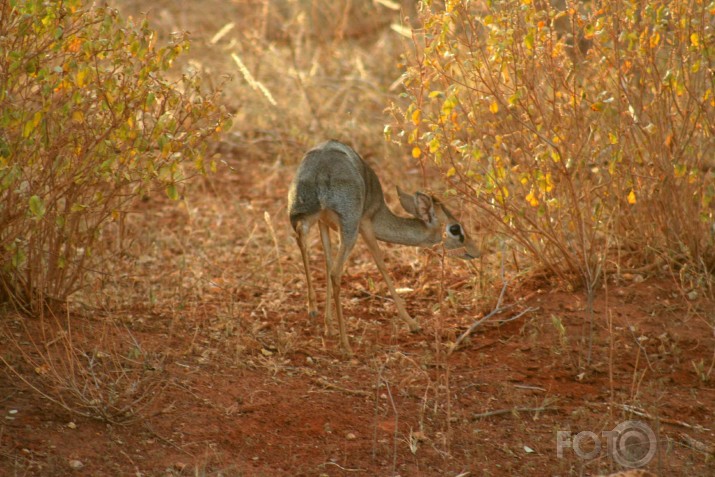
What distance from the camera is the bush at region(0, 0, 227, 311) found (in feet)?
17.2

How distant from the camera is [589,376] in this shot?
618 centimetres

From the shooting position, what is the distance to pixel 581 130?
265 inches

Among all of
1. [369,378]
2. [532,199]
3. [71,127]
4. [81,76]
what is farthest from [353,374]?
[81,76]

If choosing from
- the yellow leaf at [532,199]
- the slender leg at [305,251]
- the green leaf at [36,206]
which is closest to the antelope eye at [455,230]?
the yellow leaf at [532,199]

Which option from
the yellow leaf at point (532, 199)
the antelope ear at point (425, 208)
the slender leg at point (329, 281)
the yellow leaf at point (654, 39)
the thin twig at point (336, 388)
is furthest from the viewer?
the antelope ear at point (425, 208)

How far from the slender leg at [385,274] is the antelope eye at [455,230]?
59 centimetres

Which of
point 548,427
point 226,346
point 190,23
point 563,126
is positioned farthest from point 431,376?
point 190,23

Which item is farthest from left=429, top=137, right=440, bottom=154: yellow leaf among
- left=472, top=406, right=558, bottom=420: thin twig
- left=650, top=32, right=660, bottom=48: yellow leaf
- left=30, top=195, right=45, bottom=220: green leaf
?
left=30, top=195, right=45, bottom=220: green leaf

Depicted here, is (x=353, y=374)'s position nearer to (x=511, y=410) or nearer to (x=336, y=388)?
(x=336, y=388)

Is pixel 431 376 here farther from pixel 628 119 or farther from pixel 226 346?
pixel 628 119

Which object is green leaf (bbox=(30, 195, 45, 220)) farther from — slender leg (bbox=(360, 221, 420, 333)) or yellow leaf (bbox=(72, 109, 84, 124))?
slender leg (bbox=(360, 221, 420, 333))

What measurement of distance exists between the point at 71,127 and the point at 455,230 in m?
3.03
